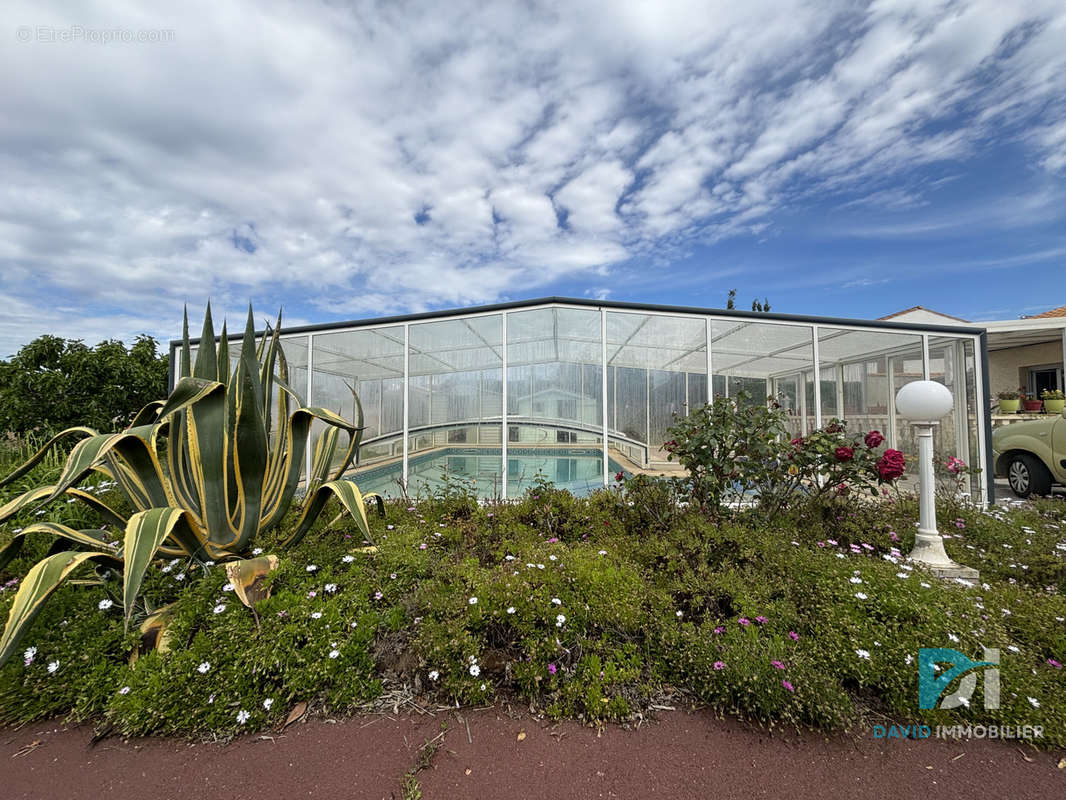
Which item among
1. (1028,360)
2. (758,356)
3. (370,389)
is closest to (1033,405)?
(1028,360)

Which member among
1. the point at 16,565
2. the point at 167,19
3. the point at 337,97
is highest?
the point at 337,97

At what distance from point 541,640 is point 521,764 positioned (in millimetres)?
469

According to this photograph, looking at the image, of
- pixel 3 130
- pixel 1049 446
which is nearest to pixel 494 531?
pixel 3 130

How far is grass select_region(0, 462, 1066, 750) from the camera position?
1688mm

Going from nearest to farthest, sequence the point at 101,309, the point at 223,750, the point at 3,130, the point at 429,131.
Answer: the point at 223,750, the point at 3,130, the point at 429,131, the point at 101,309

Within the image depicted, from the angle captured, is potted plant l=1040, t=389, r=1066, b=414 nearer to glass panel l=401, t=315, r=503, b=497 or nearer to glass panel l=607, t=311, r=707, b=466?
glass panel l=607, t=311, r=707, b=466

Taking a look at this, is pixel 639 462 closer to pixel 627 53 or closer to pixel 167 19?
pixel 627 53

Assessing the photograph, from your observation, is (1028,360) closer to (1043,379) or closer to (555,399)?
(1043,379)

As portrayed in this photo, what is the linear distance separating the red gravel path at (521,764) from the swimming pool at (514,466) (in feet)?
13.8

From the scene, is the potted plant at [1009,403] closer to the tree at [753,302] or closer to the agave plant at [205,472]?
the agave plant at [205,472]

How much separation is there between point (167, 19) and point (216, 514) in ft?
14.4

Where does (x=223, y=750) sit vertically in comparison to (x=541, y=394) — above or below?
below

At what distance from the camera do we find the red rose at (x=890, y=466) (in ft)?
10.3

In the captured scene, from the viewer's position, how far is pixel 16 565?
2.55 m
